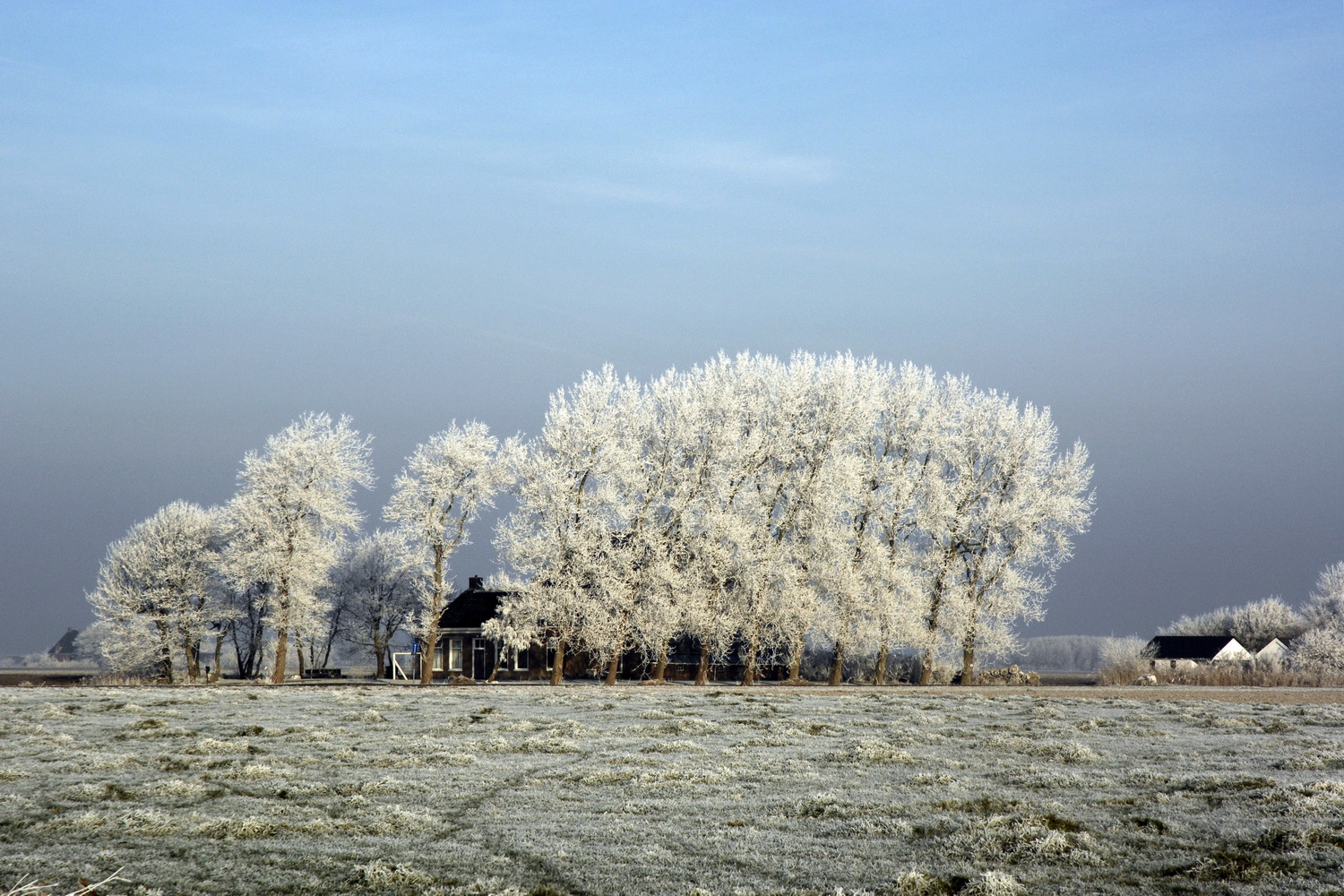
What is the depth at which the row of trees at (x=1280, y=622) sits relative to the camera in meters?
72.6

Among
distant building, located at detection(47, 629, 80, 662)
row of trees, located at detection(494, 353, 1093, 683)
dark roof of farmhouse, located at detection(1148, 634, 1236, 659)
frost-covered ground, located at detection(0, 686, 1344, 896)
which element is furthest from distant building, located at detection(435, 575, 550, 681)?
distant building, located at detection(47, 629, 80, 662)

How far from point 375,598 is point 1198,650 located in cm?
5936

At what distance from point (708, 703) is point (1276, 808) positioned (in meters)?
22.1

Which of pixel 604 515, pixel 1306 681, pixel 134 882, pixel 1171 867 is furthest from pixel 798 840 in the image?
pixel 1306 681

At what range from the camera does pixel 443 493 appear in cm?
5206

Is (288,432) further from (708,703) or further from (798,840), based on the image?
(798,840)

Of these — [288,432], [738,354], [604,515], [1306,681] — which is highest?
[738,354]

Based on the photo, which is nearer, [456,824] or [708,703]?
[456,824]

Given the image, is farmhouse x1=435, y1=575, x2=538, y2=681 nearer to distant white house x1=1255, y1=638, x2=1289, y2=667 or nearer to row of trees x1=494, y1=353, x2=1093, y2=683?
row of trees x1=494, y1=353, x2=1093, y2=683

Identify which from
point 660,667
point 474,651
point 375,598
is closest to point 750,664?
point 660,667

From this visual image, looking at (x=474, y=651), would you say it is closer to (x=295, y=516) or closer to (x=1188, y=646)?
(x=295, y=516)

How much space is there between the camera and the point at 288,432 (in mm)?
57406

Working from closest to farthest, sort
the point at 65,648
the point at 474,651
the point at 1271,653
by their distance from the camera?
the point at 474,651 < the point at 1271,653 < the point at 65,648

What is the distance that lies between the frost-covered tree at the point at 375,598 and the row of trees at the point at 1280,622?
58.1m
